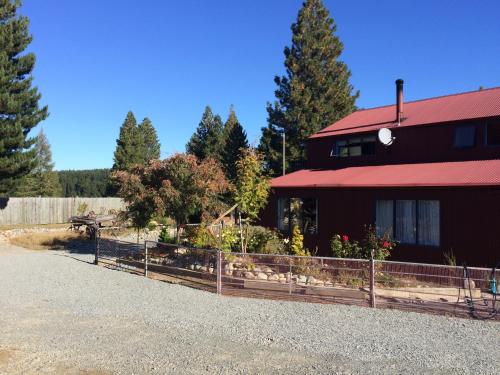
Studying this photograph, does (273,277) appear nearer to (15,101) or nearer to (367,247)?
(367,247)

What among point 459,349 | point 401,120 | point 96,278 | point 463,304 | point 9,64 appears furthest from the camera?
point 9,64

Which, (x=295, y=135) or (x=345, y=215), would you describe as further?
(x=295, y=135)

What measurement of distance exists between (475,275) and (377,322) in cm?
265

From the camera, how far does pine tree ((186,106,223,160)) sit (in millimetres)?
45513

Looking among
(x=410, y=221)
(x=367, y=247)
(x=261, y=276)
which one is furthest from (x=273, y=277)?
(x=410, y=221)

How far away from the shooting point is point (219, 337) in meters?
7.72

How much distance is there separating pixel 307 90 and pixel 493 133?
72.2ft

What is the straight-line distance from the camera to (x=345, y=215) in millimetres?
16359

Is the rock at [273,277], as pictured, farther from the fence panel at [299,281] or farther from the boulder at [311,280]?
the boulder at [311,280]

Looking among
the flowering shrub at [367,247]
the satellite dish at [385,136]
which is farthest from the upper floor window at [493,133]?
the flowering shrub at [367,247]

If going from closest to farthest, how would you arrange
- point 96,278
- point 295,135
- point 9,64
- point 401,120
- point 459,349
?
point 459,349 < point 96,278 < point 401,120 < point 9,64 < point 295,135

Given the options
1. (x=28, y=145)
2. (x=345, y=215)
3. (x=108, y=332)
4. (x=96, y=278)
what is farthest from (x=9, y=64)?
(x=108, y=332)

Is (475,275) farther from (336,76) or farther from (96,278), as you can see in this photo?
(336,76)

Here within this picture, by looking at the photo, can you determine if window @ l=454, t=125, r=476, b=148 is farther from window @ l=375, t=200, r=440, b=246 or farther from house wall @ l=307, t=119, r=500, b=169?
window @ l=375, t=200, r=440, b=246
